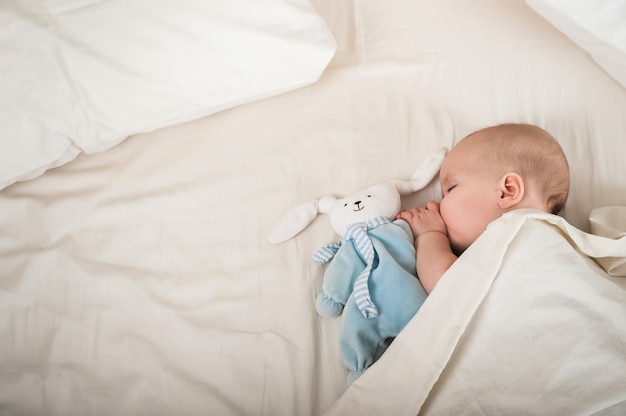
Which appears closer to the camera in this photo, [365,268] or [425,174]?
[365,268]

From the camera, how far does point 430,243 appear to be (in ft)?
2.98

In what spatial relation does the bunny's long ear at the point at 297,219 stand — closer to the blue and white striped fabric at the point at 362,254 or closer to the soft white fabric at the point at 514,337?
the blue and white striped fabric at the point at 362,254

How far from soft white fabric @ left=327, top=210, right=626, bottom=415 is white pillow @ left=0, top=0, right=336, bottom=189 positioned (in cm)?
54

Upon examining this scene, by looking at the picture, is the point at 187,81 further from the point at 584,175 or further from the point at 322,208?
the point at 584,175

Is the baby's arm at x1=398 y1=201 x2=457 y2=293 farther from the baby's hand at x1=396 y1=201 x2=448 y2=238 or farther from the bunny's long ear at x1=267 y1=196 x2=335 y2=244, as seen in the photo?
the bunny's long ear at x1=267 y1=196 x2=335 y2=244

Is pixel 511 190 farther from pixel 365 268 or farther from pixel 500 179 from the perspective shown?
pixel 365 268

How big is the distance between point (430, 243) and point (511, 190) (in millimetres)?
164

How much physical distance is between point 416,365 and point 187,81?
0.66 m

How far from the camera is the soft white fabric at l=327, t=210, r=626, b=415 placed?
671 millimetres

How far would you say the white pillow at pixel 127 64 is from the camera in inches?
36.1

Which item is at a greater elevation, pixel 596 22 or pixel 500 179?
pixel 596 22

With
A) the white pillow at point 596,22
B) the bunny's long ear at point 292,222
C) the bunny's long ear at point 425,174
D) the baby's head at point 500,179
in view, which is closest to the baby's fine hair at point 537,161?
the baby's head at point 500,179

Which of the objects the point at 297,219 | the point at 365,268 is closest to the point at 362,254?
the point at 365,268

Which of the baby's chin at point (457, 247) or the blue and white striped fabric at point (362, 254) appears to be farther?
the baby's chin at point (457, 247)
